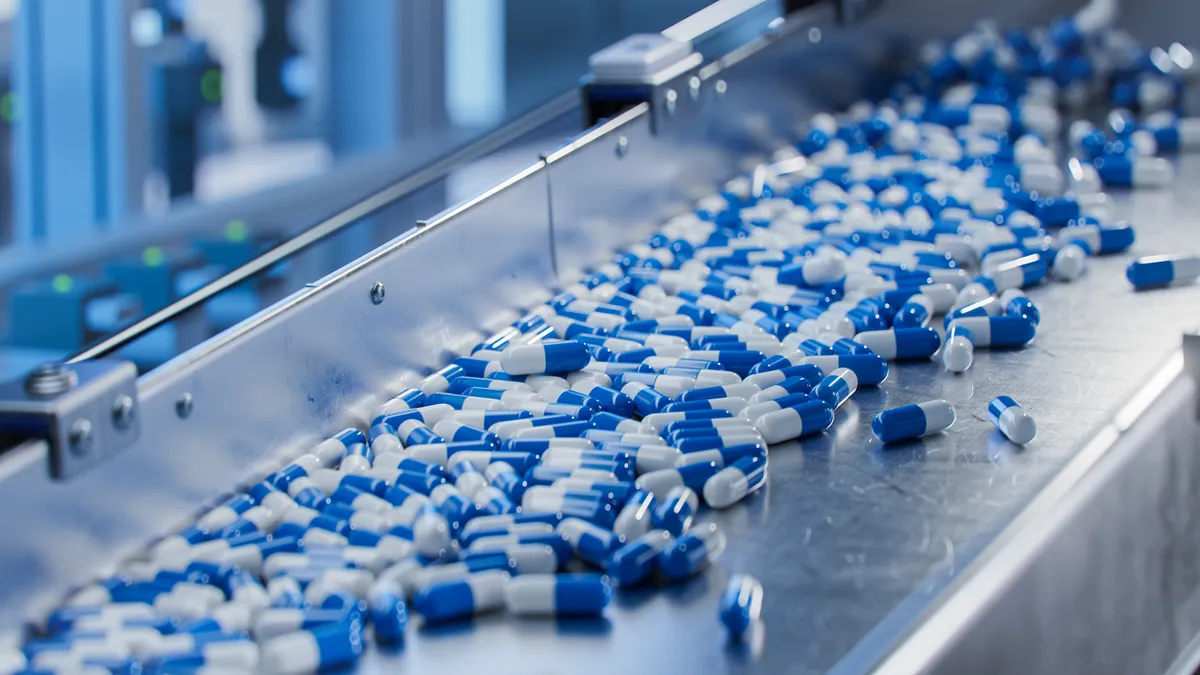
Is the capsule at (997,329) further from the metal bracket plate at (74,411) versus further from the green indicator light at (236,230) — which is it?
the green indicator light at (236,230)

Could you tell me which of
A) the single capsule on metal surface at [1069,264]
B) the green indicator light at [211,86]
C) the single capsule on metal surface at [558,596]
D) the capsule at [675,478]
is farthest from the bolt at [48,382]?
the green indicator light at [211,86]

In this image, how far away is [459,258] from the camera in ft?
6.40

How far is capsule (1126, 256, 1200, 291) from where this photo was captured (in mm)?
2104

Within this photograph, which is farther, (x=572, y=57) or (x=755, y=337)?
(x=572, y=57)

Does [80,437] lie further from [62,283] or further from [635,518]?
[62,283]

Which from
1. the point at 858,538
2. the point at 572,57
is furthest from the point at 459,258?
→ the point at 572,57

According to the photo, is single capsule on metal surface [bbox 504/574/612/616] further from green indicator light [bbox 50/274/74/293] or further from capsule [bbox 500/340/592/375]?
green indicator light [bbox 50/274/74/293]

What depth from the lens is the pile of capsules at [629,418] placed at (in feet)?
4.04

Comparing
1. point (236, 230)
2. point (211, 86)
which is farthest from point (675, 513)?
point (211, 86)

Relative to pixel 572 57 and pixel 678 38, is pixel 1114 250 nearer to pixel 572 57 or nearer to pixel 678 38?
pixel 678 38

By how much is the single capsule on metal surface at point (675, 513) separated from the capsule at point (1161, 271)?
3.41 feet

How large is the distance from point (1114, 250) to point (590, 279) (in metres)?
0.88

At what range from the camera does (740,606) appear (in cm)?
116

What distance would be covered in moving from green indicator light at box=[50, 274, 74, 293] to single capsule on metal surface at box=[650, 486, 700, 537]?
2.76 m
